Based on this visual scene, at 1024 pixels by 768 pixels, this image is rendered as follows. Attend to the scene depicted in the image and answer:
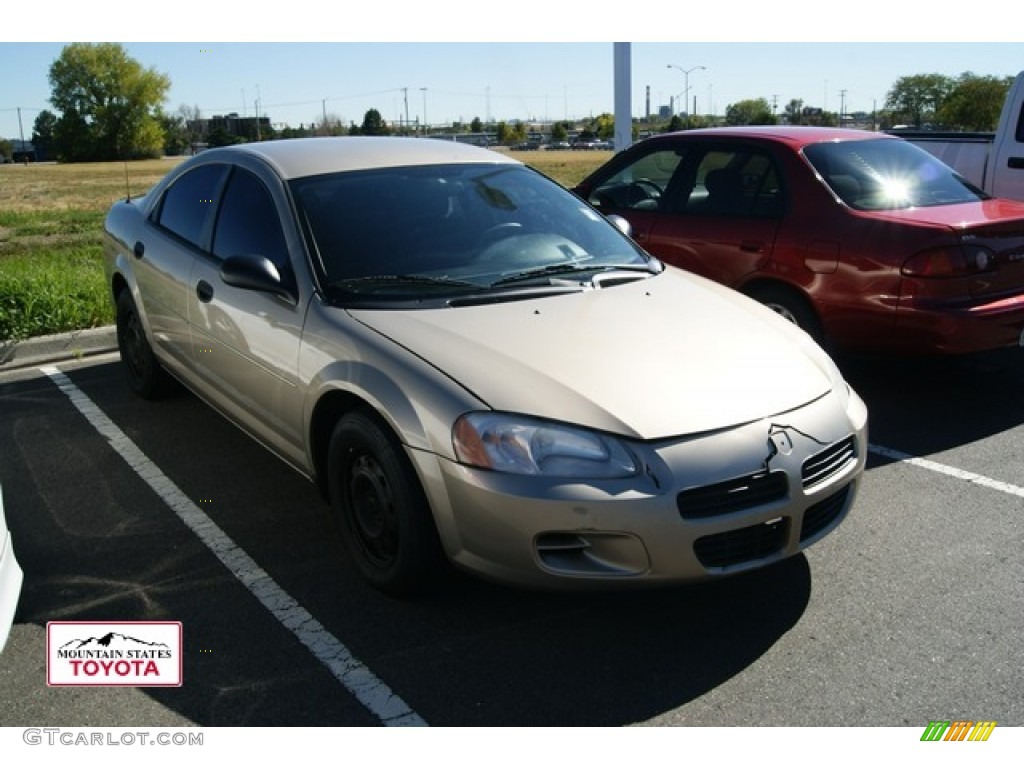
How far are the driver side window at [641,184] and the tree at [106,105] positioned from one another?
99301 mm

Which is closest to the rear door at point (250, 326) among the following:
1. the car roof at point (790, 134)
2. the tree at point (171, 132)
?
the car roof at point (790, 134)

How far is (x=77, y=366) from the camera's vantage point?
7.07 meters

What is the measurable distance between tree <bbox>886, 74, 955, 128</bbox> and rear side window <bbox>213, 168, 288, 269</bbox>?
3796cm

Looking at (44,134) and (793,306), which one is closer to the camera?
(793,306)

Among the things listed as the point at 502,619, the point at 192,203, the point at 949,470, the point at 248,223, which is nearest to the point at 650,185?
the point at 949,470

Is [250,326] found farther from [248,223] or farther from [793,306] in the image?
[793,306]

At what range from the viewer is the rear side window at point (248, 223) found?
13.8ft

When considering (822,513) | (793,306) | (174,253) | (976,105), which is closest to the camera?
(822,513)

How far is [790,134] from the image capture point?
6.30m

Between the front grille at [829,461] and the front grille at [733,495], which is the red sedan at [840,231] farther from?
the front grille at [733,495]

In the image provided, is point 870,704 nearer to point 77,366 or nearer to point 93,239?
point 77,366

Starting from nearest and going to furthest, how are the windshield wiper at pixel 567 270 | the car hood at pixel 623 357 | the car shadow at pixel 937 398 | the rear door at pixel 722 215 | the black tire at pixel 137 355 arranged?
the car hood at pixel 623 357, the windshield wiper at pixel 567 270, the car shadow at pixel 937 398, the black tire at pixel 137 355, the rear door at pixel 722 215

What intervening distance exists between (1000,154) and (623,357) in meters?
6.17

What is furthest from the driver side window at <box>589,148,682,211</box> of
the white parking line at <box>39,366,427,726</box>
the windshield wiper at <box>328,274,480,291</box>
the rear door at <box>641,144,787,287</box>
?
the white parking line at <box>39,366,427,726</box>
